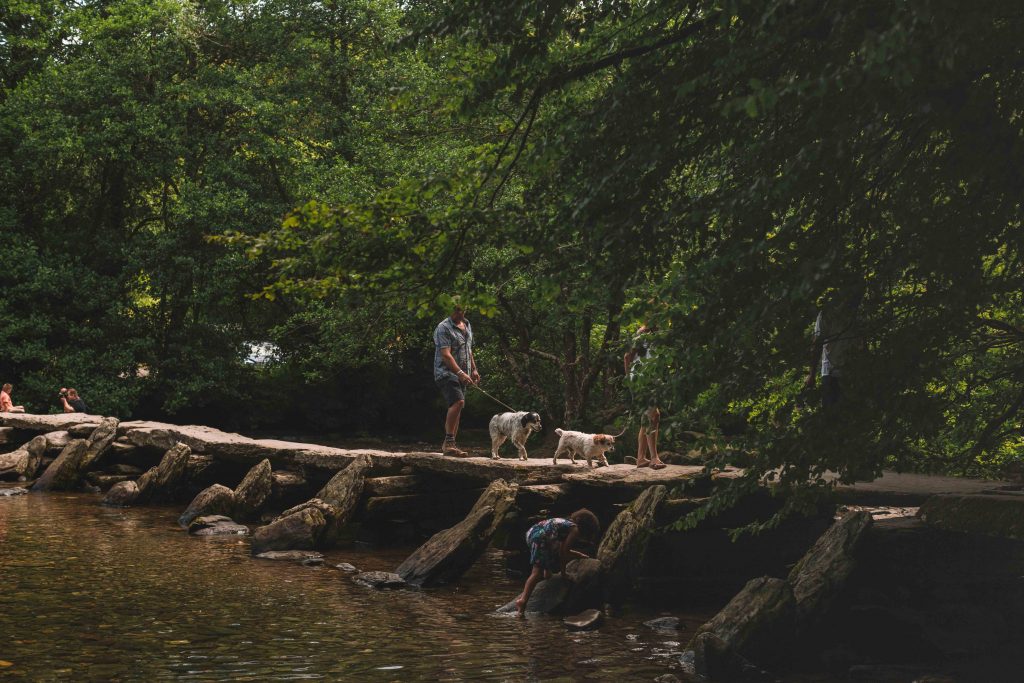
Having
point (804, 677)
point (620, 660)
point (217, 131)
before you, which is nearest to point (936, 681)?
point (804, 677)

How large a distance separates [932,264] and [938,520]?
19.9ft

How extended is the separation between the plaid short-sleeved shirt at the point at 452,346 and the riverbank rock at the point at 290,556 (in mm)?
3322

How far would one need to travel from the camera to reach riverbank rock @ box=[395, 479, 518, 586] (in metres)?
13.6

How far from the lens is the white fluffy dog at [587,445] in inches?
604

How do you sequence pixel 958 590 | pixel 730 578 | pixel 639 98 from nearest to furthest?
pixel 639 98 → pixel 958 590 → pixel 730 578

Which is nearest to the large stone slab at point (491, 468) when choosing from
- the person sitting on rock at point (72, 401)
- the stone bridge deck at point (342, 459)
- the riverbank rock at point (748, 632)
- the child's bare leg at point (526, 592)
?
the stone bridge deck at point (342, 459)

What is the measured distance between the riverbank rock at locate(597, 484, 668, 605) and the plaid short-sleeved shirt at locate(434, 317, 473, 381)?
4.55 metres

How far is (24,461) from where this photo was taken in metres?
24.3

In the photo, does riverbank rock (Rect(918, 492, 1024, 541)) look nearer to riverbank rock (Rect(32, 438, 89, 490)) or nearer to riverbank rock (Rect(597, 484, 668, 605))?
riverbank rock (Rect(597, 484, 668, 605))

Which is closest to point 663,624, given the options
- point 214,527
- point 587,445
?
point 587,445

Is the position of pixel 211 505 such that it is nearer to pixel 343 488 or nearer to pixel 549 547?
pixel 343 488

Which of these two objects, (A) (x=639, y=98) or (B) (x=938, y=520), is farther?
(B) (x=938, y=520)

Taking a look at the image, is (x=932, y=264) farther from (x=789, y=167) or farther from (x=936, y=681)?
(x=936, y=681)

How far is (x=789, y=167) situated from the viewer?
696cm
